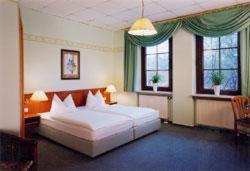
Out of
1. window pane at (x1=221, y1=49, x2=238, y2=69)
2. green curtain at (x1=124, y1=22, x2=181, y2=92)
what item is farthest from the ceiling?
window pane at (x1=221, y1=49, x2=238, y2=69)

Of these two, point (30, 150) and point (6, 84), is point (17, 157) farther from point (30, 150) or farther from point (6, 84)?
point (6, 84)

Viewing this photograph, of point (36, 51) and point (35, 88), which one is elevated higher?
point (36, 51)

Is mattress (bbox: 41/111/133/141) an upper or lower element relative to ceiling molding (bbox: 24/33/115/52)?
lower

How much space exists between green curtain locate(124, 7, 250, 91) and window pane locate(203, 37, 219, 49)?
0.31 meters

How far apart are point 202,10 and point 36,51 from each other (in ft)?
12.5

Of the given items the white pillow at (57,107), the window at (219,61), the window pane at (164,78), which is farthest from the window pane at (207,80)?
the white pillow at (57,107)

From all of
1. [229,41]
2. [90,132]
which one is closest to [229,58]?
[229,41]

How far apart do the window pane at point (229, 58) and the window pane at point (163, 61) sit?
1389 millimetres

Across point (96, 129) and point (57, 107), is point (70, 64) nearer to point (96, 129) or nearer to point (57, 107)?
point (57, 107)

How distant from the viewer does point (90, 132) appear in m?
3.19

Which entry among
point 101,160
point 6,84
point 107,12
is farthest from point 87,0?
point 101,160

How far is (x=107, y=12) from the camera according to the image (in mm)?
4625

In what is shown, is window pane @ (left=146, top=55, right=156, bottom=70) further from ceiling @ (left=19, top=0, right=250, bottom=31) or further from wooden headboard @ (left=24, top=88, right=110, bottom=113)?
wooden headboard @ (left=24, top=88, right=110, bottom=113)

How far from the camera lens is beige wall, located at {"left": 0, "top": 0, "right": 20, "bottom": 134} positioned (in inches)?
93.9
